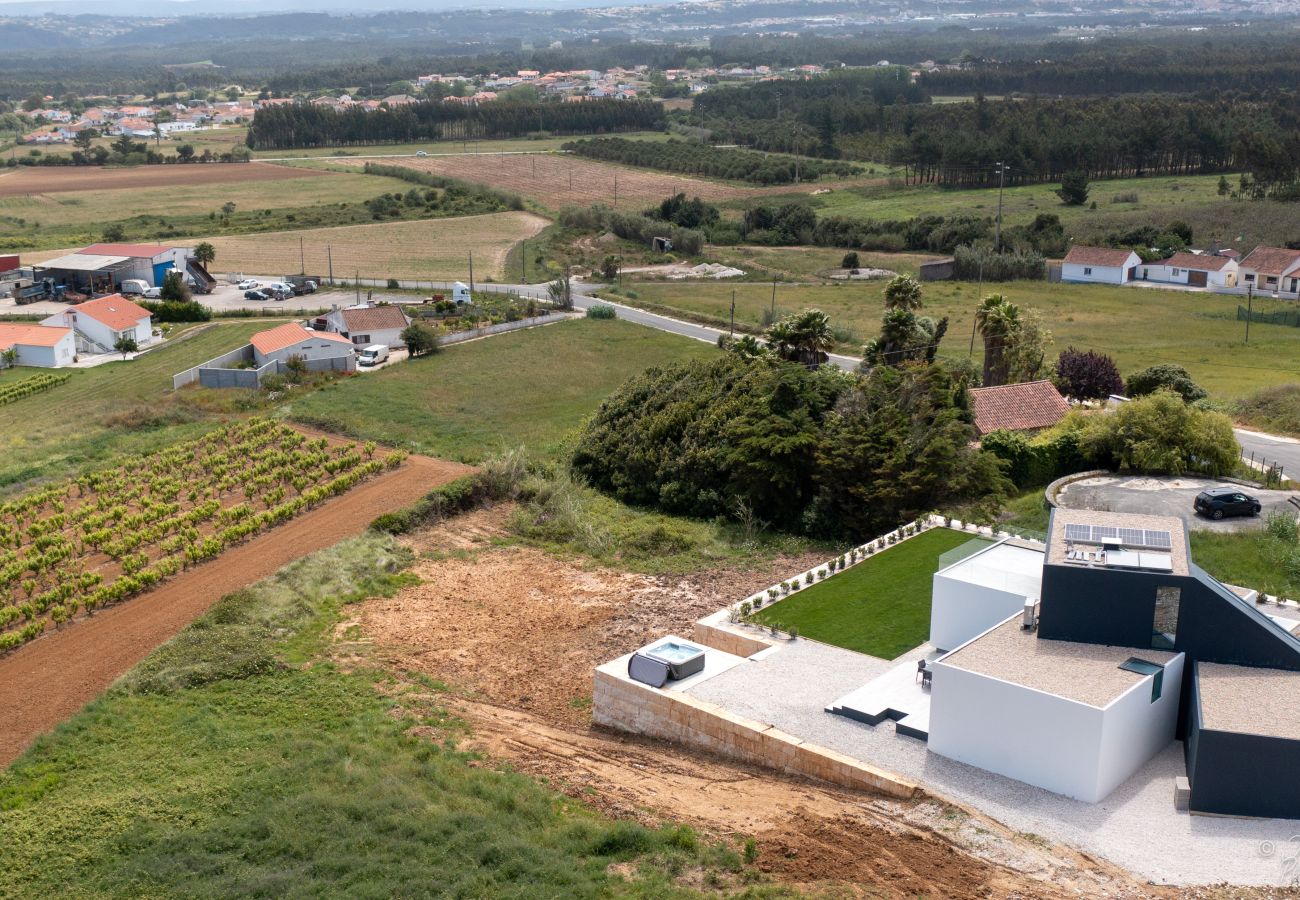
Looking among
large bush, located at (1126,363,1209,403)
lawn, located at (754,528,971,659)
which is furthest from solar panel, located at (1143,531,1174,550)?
large bush, located at (1126,363,1209,403)

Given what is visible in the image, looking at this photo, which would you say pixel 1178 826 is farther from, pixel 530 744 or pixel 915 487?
pixel 915 487

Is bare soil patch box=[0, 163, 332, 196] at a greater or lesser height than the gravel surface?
greater

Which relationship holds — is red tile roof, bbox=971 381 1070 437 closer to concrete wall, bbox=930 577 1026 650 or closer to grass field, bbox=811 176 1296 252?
concrete wall, bbox=930 577 1026 650

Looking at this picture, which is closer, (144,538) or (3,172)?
(144,538)

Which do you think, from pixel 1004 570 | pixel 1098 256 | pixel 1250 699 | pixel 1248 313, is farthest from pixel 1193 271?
pixel 1250 699

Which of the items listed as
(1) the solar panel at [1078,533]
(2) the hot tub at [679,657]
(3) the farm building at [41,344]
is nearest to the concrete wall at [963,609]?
(1) the solar panel at [1078,533]

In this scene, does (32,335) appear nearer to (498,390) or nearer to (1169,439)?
(498,390)

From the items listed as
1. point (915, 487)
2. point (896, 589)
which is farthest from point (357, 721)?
point (915, 487)
